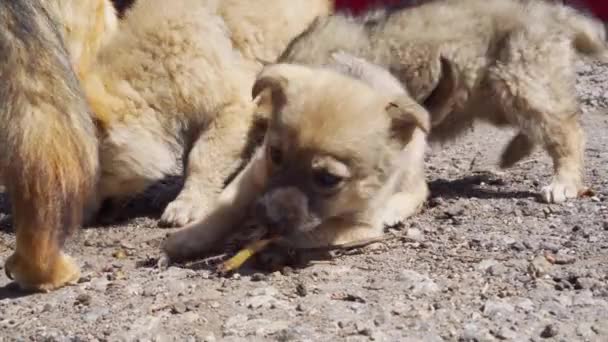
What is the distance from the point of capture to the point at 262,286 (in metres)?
3.84

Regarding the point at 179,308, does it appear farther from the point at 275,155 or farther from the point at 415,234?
the point at 415,234

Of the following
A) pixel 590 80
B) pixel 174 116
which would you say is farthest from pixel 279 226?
pixel 590 80

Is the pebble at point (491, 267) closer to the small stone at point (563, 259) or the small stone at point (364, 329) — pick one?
the small stone at point (563, 259)

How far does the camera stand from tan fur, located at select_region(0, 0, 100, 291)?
3.55m

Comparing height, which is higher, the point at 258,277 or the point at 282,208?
the point at 282,208

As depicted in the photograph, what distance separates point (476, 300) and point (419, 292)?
0.65 ft

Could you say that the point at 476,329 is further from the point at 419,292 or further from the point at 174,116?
the point at 174,116


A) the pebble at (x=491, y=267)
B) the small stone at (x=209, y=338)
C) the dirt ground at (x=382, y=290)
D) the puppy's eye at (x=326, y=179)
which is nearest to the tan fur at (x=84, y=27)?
the dirt ground at (x=382, y=290)

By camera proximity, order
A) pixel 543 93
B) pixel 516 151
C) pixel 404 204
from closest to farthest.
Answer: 1. pixel 404 204
2. pixel 543 93
3. pixel 516 151

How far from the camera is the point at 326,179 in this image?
402 cm

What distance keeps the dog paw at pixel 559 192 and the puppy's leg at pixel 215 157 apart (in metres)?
1.40

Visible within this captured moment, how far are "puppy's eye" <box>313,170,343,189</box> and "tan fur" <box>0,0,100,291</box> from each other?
81 centimetres

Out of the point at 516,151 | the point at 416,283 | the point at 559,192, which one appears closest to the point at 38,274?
the point at 416,283

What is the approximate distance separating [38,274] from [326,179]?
1.10 m
